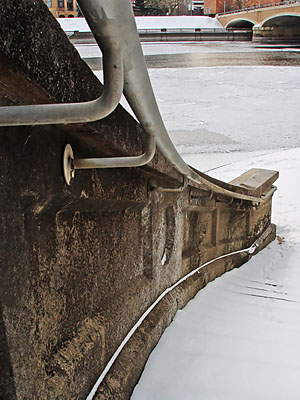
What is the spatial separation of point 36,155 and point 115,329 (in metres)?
0.99

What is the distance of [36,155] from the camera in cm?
136

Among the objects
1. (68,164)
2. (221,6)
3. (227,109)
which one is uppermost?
(221,6)

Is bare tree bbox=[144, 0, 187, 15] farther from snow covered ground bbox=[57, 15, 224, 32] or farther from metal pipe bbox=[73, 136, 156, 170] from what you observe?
metal pipe bbox=[73, 136, 156, 170]

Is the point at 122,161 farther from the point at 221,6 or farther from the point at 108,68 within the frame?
the point at 221,6

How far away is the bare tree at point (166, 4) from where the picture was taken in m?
63.2

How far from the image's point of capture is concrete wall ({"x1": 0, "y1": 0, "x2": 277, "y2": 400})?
121cm

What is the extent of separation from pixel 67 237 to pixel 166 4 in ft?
233

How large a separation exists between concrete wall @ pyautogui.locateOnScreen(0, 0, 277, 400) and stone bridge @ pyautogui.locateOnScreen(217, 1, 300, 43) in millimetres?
45074

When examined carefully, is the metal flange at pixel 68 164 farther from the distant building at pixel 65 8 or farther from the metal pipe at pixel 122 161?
the distant building at pixel 65 8

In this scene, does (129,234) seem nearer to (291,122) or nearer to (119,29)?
(119,29)

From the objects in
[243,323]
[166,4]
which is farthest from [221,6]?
[243,323]

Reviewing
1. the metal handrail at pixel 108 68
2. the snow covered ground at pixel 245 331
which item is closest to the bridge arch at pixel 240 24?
the snow covered ground at pixel 245 331

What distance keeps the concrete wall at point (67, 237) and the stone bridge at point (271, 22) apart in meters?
45.1

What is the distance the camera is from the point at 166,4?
66.5m
